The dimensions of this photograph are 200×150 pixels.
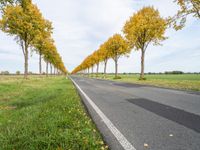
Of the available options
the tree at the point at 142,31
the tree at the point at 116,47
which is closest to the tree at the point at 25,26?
the tree at the point at 142,31

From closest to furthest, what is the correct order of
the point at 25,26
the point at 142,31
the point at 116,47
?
the point at 25,26 < the point at 142,31 < the point at 116,47

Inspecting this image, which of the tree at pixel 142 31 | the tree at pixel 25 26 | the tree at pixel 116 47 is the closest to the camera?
the tree at pixel 25 26

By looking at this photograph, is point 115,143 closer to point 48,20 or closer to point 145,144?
point 145,144

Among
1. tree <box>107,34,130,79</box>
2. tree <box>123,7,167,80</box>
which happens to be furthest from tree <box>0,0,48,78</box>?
tree <box>107,34,130,79</box>

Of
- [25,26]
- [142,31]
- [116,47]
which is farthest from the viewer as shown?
[116,47]

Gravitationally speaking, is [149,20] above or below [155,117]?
above

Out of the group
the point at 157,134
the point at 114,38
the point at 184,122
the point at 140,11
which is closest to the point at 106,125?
the point at 157,134

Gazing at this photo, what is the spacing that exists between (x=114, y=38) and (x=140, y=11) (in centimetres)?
1487

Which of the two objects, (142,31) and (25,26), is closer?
(25,26)

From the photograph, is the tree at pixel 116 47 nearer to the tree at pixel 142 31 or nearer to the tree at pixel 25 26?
the tree at pixel 142 31

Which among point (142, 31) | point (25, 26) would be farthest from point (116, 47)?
point (25, 26)

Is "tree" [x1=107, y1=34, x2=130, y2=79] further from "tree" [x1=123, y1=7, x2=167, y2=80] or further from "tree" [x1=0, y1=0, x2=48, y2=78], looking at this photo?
"tree" [x1=0, y1=0, x2=48, y2=78]

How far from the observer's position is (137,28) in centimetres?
2684

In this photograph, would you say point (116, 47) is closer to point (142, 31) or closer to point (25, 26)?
point (142, 31)
